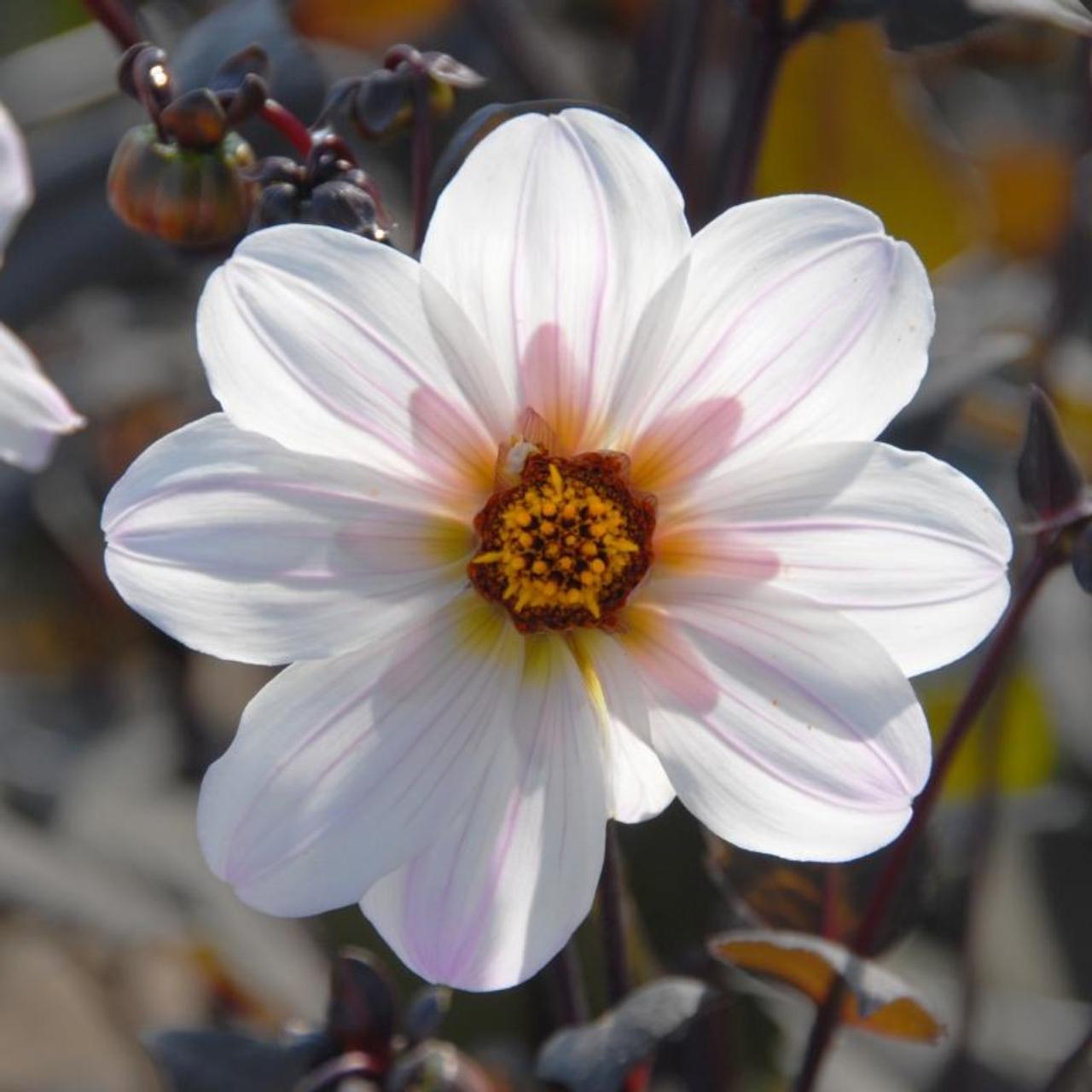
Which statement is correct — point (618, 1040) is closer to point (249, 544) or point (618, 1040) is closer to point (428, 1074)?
point (428, 1074)

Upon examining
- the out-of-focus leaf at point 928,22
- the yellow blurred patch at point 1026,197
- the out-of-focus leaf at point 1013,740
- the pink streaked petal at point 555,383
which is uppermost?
the out-of-focus leaf at point 928,22

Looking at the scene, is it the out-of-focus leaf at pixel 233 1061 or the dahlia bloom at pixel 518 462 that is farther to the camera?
the out-of-focus leaf at pixel 233 1061

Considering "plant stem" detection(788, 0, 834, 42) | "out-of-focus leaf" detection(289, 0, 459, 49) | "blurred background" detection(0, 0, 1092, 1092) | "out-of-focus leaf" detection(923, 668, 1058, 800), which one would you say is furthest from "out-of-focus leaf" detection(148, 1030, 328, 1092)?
"out-of-focus leaf" detection(289, 0, 459, 49)

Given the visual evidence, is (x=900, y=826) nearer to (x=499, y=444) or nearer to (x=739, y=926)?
(x=499, y=444)

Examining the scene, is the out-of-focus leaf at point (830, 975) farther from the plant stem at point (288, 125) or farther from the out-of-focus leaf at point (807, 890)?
the plant stem at point (288, 125)

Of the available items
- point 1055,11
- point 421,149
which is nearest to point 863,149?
point 1055,11

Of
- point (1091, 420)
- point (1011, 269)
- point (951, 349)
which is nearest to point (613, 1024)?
point (951, 349)

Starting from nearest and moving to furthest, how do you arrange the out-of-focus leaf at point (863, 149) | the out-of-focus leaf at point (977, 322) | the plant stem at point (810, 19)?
the plant stem at point (810, 19), the out-of-focus leaf at point (977, 322), the out-of-focus leaf at point (863, 149)

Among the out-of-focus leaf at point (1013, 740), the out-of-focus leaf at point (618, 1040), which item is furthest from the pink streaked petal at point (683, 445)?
the out-of-focus leaf at point (1013, 740)
